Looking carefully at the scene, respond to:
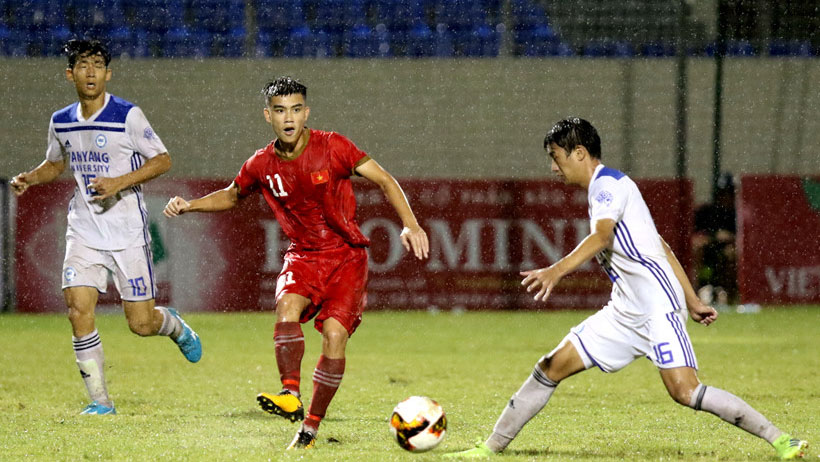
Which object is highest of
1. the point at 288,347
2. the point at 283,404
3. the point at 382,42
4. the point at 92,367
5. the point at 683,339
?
the point at 382,42

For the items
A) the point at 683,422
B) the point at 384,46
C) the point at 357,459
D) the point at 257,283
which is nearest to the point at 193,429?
the point at 357,459

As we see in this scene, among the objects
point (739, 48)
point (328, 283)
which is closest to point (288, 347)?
point (328, 283)

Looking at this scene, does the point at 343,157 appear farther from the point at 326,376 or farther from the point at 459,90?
the point at 459,90

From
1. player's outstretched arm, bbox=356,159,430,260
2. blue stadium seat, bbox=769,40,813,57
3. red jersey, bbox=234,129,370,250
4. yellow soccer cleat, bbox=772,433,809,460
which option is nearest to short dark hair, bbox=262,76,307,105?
red jersey, bbox=234,129,370,250

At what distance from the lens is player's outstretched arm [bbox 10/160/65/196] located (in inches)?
280

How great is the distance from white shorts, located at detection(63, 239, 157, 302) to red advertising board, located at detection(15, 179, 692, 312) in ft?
25.8

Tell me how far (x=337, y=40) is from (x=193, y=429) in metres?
12.9

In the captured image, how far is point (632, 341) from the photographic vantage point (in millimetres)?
5148

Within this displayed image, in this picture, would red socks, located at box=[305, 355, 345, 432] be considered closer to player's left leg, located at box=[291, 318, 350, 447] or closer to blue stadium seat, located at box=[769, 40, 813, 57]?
player's left leg, located at box=[291, 318, 350, 447]

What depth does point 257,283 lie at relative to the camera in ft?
49.9

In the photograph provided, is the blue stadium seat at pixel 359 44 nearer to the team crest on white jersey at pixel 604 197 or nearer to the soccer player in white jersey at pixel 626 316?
the soccer player in white jersey at pixel 626 316

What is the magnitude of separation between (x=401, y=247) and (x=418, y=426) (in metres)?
10.3

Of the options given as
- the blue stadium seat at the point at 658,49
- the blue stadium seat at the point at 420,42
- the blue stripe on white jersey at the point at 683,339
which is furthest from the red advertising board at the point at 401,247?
the blue stripe on white jersey at the point at 683,339

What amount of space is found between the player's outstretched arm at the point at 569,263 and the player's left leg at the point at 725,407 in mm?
662
